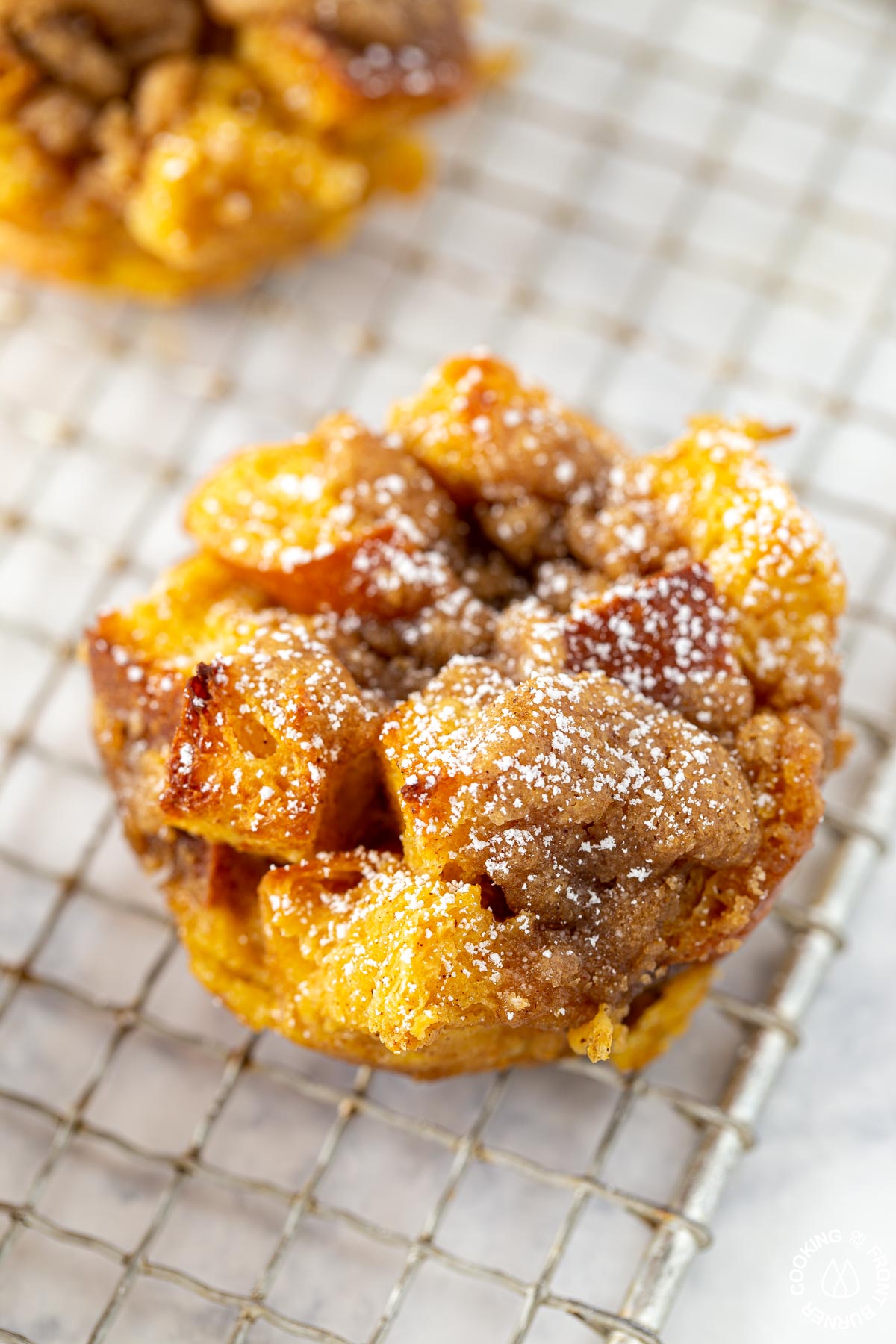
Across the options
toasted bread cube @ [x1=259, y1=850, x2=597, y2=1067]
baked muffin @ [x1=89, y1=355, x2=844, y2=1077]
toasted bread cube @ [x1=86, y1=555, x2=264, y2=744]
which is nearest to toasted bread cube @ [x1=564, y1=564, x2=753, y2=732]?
baked muffin @ [x1=89, y1=355, x2=844, y2=1077]

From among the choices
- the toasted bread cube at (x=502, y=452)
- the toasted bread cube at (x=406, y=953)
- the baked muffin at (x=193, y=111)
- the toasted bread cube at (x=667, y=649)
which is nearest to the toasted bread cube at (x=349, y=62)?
the baked muffin at (x=193, y=111)

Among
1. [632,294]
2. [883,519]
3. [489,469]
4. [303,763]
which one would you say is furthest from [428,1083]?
[632,294]

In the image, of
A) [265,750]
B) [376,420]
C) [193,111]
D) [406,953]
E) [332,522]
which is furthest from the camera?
[376,420]

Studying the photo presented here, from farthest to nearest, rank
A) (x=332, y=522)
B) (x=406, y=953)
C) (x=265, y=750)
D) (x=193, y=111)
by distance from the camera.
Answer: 1. (x=193, y=111)
2. (x=332, y=522)
3. (x=265, y=750)
4. (x=406, y=953)

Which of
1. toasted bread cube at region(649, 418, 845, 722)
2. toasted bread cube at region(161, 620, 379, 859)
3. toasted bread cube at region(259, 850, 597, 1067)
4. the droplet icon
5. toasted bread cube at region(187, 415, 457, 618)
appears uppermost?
toasted bread cube at region(649, 418, 845, 722)

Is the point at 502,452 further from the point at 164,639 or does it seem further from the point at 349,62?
the point at 349,62

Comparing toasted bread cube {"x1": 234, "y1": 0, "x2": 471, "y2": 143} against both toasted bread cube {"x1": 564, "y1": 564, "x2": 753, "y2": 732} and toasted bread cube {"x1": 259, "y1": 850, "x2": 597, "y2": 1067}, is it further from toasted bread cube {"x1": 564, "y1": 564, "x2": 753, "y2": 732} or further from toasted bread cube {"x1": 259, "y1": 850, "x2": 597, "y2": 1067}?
toasted bread cube {"x1": 259, "y1": 850, "x2": 597, "y2": 1067}

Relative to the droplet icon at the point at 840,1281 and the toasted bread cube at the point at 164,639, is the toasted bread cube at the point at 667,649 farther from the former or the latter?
the droplet icon at the point at 840,1281

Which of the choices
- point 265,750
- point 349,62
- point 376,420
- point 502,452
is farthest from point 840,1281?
point 349,62
